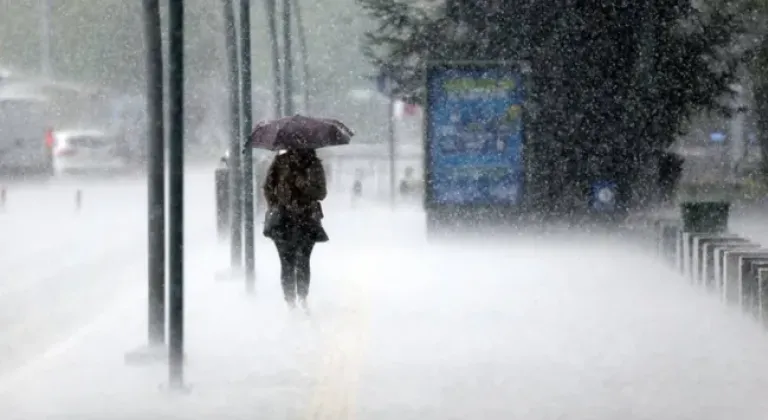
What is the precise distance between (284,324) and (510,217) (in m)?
11.6

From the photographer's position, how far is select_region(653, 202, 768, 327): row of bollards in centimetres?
1583

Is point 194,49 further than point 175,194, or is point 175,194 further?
point 194,49

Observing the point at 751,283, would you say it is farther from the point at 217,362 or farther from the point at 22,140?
the point at 22,140

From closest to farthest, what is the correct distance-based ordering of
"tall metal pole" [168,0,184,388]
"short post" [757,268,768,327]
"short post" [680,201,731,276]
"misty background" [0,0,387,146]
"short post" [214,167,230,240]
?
"tall metal pole" [168,0,184,388] < "short post" [757,268,768,327] < "short post" [680,201,731,276] < "short post" [214,167,230,240] < "misty background" [0,0,387,146]

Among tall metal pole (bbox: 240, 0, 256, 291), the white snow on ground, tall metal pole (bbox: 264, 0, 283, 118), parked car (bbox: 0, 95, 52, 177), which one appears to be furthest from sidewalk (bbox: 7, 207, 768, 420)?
parked car (bbox: 0, 95, 52, 177)

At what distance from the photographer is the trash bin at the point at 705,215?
68.3 feet

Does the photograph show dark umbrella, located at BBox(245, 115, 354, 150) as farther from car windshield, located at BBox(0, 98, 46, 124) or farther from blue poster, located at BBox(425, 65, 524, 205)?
car windshield, located at BBox(0, 98, 46, 124)

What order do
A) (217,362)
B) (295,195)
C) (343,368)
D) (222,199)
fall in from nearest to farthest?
(343,368)
(217,362)
(295,195)
(222,199)

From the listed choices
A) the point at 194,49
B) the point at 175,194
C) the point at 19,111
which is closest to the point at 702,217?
the point at 175,194

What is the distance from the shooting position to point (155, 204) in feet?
44.3

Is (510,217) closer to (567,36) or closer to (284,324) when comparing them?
(567,36)

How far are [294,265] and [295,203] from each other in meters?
0.59

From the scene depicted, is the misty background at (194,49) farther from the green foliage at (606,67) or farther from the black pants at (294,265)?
the black pants at (294,265)

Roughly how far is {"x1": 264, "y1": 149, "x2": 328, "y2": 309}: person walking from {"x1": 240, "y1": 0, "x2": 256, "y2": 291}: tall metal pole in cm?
260
